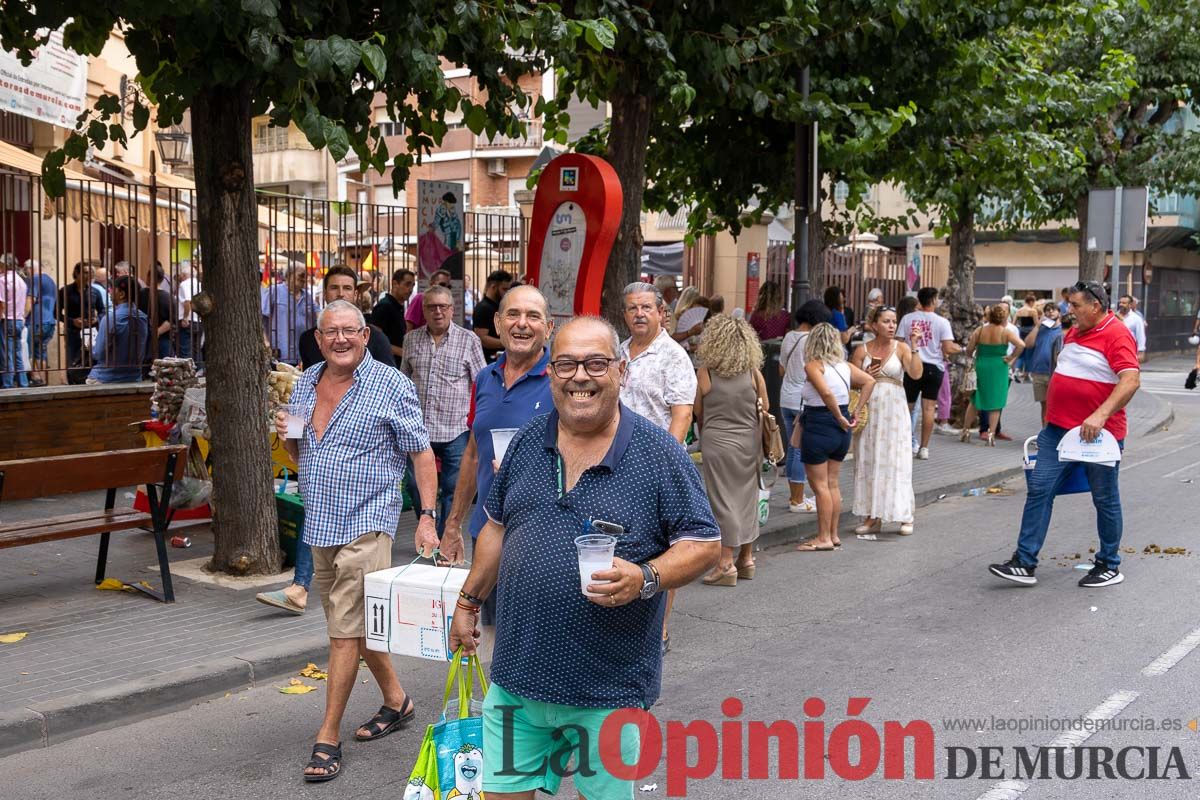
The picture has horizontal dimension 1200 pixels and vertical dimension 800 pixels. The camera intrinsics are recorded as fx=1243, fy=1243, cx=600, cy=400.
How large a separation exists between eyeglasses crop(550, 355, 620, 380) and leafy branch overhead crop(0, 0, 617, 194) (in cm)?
342

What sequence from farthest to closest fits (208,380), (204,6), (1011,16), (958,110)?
1. (958,110)
2. (1011,16)
3. (208,380)
4. (204,6)

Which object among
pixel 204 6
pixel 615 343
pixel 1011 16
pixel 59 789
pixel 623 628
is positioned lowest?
pixel 59 789

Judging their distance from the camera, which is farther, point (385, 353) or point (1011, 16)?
point (1011, 16)

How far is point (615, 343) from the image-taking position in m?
3.48

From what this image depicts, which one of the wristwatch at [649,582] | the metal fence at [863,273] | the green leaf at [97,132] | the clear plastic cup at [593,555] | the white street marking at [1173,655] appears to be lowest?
the white street marking at [1173,655]

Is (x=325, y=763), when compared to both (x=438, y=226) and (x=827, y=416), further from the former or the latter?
(x=438, y=226)

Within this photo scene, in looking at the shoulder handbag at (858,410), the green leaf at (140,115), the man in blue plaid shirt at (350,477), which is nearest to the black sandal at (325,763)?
the man in blue plaid shirt at (350,477)

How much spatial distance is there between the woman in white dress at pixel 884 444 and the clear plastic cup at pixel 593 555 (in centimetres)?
728

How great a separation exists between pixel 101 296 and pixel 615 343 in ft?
31.2

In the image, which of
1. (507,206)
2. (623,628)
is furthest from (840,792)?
(507,206)

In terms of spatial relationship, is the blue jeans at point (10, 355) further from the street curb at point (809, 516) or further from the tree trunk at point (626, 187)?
the street curb at point (809, 516)

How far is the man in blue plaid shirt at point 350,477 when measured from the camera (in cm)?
500

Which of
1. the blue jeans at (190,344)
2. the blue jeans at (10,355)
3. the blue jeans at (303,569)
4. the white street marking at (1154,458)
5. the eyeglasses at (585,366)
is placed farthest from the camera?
the white street marking at (1154,458)

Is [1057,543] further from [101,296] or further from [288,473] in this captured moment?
[101,296]
